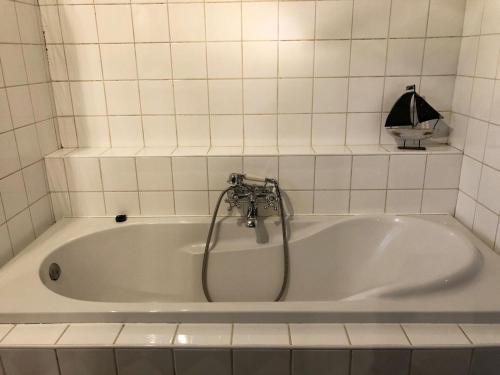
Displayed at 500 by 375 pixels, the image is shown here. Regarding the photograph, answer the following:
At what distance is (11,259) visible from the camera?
1.55 m

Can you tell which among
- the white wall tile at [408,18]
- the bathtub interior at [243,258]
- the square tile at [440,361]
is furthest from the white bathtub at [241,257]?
the white wall tile at [408,18]

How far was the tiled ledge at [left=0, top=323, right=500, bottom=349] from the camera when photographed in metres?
1.13

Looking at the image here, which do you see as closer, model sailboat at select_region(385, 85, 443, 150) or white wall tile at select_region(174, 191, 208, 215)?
model sailboat at select_region(385, 85, 443, 150)

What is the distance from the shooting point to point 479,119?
64.1 inches

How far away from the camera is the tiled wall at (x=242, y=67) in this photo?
1.76 m

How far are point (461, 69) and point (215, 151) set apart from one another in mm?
1144

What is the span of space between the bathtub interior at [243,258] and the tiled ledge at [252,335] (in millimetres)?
525

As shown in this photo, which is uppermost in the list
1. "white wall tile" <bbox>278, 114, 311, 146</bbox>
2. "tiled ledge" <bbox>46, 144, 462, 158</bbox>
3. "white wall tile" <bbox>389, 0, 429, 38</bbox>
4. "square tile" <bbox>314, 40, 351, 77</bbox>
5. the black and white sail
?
"white wall tile" <bbox>389, 0, 429, 38</bbox>

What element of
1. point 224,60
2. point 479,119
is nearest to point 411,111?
point 479,119

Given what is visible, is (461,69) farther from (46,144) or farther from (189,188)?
(46,144)

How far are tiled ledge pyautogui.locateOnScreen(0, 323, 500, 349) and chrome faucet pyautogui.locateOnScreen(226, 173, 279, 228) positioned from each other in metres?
0.65

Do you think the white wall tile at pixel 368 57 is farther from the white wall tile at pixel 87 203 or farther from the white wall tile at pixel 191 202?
the white wall tile at pixel 87 203

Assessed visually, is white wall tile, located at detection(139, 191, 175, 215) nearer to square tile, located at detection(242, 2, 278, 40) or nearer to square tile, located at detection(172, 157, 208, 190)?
square tile, located at detection(172, 157, 208, 190)

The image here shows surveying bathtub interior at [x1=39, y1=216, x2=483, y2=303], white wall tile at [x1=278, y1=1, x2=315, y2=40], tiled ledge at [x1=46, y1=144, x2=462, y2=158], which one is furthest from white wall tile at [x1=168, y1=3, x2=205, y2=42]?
bathtub interior at [x1=39, y1=216, x2=483, y2=303]
